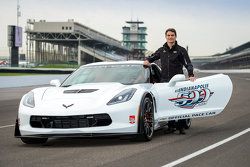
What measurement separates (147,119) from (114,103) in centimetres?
72

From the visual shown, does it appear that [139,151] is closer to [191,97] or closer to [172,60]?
[191,97]

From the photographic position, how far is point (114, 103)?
25.7 feet

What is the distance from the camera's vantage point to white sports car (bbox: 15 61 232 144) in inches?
301

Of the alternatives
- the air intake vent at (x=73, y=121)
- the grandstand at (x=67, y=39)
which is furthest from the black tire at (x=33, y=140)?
the grandstand at (x=67, y=39)

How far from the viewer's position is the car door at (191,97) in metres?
9.03

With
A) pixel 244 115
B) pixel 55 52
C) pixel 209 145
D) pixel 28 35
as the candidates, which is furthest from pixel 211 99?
pixel 55 52

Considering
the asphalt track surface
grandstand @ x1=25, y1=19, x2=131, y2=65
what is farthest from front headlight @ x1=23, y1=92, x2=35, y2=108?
grandstand @ x1=25, y1=19, x2=131, y2=65

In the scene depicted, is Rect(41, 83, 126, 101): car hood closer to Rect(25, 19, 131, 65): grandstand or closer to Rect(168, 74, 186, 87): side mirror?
Rect(168, 74, 186, 87): side mirror

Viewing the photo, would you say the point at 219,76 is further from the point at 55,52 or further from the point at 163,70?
the point at 55,52

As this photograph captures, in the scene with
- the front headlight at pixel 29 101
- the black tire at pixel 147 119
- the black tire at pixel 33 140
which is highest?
the front headlight at pixel 29 101

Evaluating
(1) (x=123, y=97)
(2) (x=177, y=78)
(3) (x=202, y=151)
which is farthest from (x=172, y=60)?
(3) (x=202, y=151)

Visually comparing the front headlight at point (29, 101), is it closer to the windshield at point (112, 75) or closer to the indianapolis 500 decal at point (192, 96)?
the windshield at point (112, 75)

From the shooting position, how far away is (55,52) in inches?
7042

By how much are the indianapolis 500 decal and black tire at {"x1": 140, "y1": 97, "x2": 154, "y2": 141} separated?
0.88 meters
